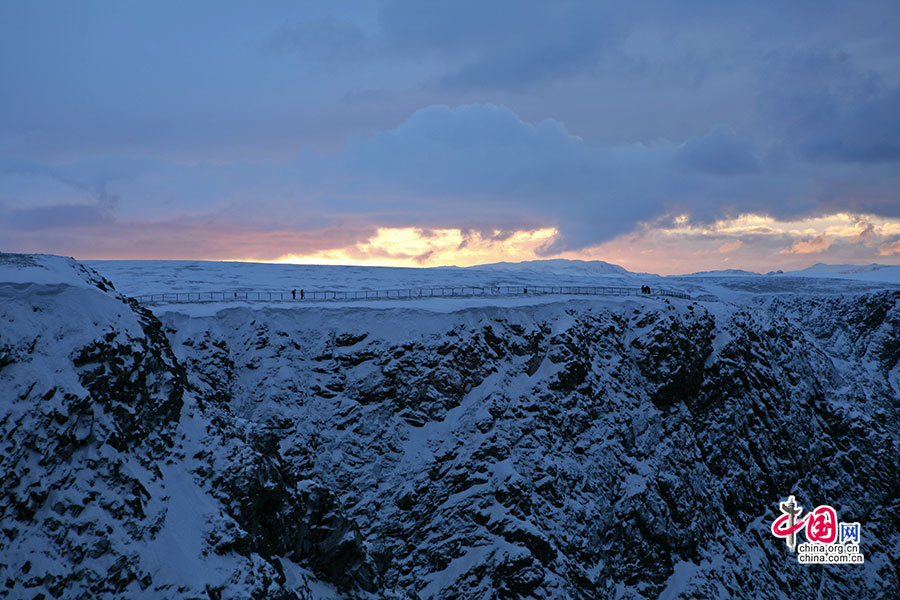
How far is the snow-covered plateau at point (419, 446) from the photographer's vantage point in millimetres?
30234

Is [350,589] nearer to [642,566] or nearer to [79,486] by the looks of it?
[79,486]

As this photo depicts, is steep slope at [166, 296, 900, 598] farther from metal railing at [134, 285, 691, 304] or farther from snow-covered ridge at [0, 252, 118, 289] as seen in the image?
snow-covered ridge at [0, 252, 118, 289]

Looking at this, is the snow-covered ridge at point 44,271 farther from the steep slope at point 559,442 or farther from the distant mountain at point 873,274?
the distant mountain at point 873,274

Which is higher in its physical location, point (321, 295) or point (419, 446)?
point (321, 295)

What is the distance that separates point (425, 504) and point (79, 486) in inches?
1057

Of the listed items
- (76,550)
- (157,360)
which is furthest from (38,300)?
(76,550)

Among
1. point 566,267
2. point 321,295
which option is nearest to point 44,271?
point 321,295

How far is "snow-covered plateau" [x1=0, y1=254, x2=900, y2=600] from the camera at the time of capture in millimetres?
30234

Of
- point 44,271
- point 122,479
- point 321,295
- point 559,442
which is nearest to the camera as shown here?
point 122,479

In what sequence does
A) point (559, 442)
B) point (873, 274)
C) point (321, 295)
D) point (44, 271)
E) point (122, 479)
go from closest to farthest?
1. point (122, 479)
2. point (44, 271)
3. point (559, 442)
4. point (321, 295)
5. point (873, 274)

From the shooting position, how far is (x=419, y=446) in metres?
53.5

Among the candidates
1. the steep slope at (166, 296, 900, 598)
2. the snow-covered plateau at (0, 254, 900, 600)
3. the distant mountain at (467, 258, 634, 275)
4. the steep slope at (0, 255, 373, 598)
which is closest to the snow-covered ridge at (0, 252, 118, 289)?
the steep slope at (0, 255, 373, 598)

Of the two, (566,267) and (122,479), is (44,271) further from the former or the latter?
(566,267)

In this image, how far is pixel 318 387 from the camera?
55031 mm
